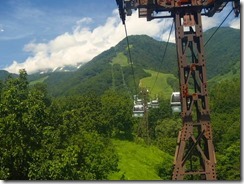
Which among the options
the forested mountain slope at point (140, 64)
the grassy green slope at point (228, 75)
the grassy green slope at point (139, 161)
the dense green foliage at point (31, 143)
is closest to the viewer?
the dense green foliage at point (31, 143)

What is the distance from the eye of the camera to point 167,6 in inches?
294

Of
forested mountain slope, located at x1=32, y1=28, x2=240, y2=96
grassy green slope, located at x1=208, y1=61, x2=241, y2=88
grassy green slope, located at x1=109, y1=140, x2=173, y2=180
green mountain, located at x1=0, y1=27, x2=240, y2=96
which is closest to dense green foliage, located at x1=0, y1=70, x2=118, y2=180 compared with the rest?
grassy green slope, located at x1=109, y1=140, x2=173, y2=180

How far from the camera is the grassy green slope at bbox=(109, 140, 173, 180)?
29459 mm

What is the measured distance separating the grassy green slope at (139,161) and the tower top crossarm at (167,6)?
17828 millimetres

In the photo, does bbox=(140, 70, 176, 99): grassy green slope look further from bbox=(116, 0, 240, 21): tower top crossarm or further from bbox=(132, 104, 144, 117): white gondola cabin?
bbox=(116, 0, 240, 21): tower top crossarm

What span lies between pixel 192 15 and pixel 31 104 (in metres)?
6.50

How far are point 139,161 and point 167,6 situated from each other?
97.7 feet

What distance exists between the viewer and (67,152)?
1243 centimetres

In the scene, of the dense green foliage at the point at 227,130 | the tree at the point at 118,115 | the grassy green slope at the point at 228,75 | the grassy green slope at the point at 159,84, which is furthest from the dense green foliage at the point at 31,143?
the grassy green slope at the point at 228,75

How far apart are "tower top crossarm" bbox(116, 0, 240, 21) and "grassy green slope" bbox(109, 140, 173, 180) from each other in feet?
58.5

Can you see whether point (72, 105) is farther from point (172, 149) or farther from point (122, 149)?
point (172, 149)

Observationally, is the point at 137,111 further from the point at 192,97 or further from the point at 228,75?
the point at 228,75

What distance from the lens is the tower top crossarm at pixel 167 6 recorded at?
7.48m

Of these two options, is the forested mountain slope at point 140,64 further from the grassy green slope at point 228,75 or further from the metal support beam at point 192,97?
the metal support beam at point 192,97
